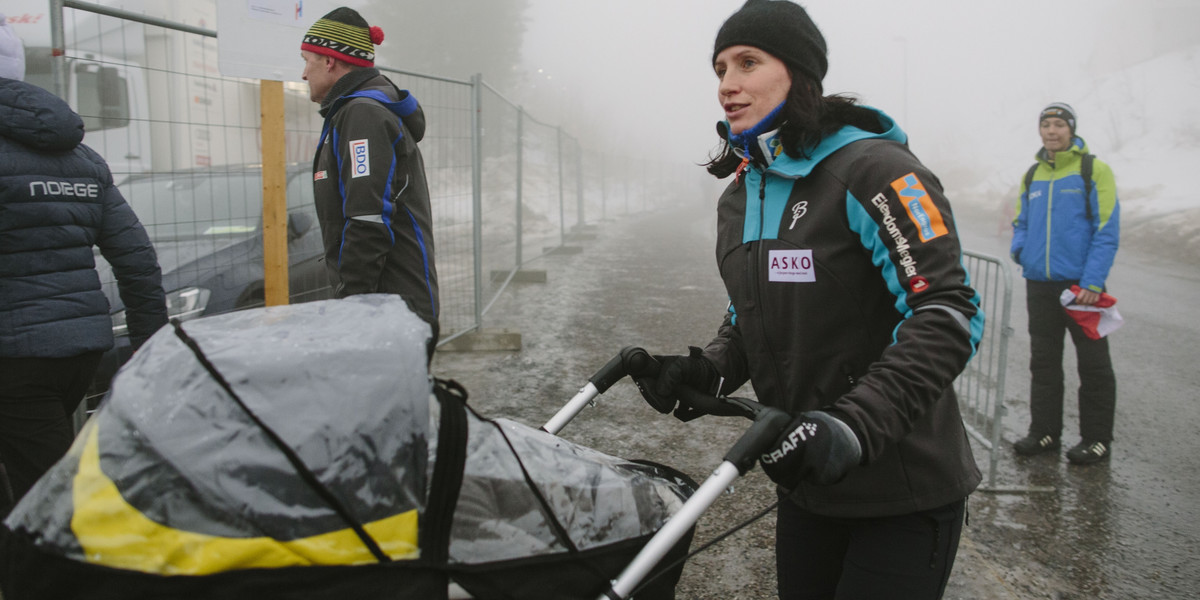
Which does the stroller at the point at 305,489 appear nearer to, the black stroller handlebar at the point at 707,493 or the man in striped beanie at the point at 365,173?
the black stroller handlebar at the point at 707,493

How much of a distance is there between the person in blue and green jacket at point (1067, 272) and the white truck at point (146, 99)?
432cm

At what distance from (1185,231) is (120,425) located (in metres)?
18.3

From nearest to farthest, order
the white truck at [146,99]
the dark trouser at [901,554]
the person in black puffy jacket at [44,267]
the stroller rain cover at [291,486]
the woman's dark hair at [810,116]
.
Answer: the stroller rain cover at [291,486], the dark trouser at [901,554], the woman's dark hair at [810,116], the person in black puffy jacket at [44,267], the white truck at [146,99]

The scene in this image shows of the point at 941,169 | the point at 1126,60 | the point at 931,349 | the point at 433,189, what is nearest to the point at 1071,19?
the point at 1126,60

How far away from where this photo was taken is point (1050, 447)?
4715 mm

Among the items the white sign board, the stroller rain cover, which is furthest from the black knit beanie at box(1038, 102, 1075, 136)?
the stroller rain cover

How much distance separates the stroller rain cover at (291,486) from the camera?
3.85 ft

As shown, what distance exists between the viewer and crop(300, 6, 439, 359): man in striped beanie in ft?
10.4

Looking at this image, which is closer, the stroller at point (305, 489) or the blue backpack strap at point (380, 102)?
the stroller at point (305, 489)

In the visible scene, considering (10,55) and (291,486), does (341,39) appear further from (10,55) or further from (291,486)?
(291,486)

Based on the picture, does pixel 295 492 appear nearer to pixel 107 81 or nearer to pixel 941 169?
pixel 107 81

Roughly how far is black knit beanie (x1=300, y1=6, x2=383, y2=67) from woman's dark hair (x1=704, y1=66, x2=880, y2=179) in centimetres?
204

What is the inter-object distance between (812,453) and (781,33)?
103 centimetres

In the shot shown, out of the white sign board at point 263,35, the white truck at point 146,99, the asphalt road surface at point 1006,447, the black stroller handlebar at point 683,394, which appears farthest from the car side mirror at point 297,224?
the black stroller handlebar at point 683,394
